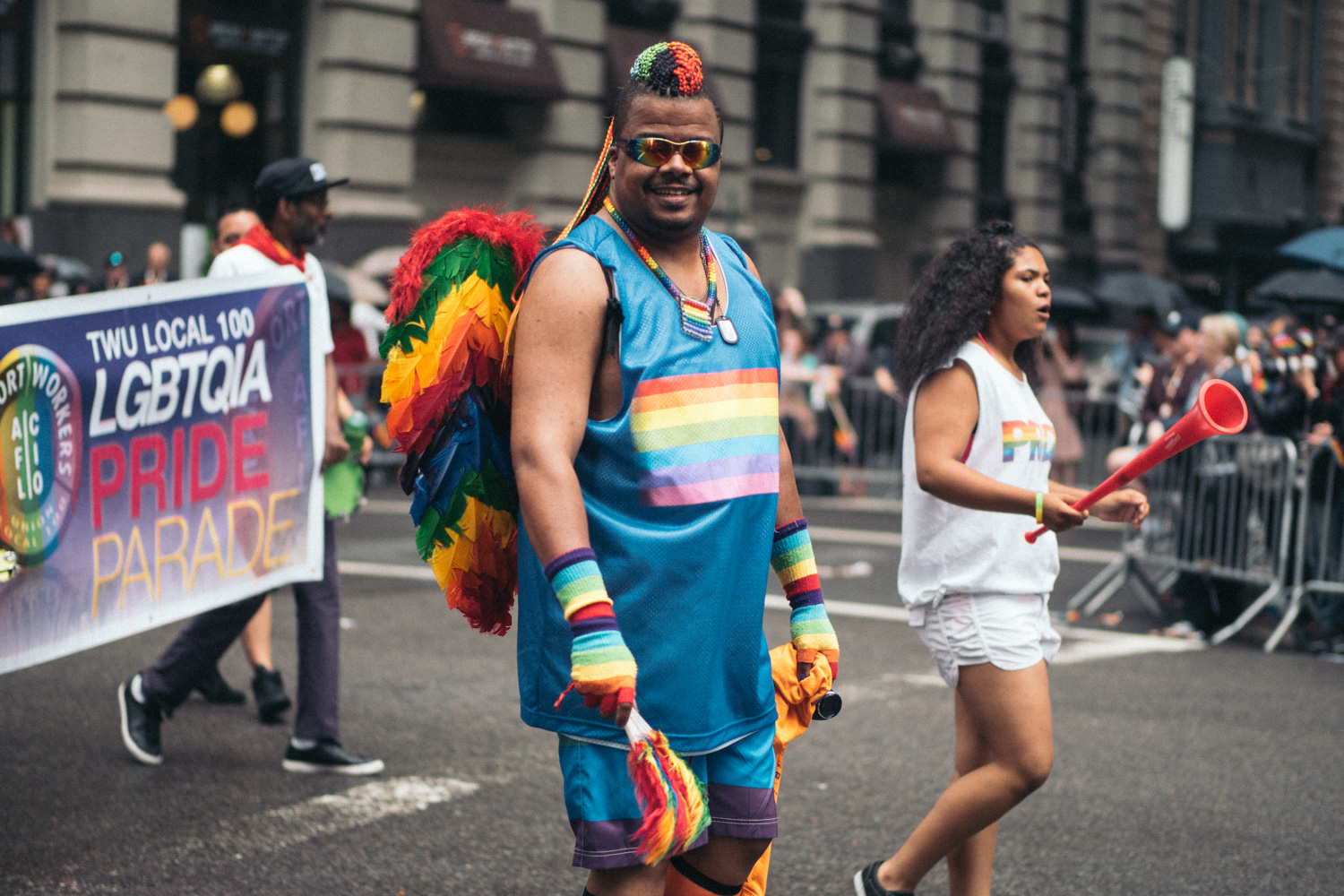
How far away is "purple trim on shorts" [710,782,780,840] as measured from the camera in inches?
122

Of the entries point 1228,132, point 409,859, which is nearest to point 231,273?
point 409,859

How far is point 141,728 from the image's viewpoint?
5812 mm

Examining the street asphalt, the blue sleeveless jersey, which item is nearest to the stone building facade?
the street asphalt

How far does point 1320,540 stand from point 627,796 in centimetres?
724

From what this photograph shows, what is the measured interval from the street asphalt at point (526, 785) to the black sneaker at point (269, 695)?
0.09m

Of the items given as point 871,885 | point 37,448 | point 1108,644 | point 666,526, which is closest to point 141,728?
point 37,448

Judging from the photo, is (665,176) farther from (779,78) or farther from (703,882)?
(779,78)

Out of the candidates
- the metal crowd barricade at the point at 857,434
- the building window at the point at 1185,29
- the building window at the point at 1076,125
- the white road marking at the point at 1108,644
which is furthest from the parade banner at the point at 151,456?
the building window at the point at 1185,29

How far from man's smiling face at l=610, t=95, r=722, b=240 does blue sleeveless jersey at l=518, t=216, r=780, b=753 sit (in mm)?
75

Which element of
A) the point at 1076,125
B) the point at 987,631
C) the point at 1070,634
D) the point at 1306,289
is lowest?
the point at 1070,634

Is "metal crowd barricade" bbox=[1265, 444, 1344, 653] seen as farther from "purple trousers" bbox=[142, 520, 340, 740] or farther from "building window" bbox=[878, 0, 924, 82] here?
"building window" bbox=[878, 0, 924, 82]

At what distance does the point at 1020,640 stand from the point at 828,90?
2103 cm

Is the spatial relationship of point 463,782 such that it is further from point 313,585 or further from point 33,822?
point 33,822

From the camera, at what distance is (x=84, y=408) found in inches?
193
